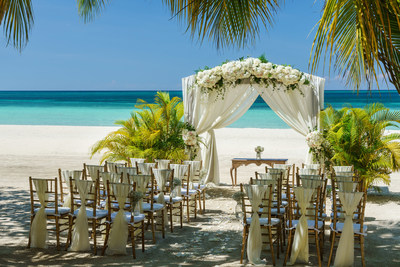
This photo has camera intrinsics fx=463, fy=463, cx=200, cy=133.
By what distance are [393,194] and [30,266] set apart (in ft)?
24.8

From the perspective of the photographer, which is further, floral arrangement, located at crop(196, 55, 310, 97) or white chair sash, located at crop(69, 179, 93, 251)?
floral arrangement, located at crop(196, 55, 310, 97)

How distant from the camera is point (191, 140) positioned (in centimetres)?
1005

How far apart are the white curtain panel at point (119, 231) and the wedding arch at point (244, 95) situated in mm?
5040

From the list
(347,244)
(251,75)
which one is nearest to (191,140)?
(251,75)

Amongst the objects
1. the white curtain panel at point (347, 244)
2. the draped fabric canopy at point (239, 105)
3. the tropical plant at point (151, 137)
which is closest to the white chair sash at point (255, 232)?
the white curtain panel at point (347, 244)

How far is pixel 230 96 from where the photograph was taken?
10.5 m

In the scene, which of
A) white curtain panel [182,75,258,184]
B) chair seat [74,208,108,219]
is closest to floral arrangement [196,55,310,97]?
white curtain panel [182,75,258,184]

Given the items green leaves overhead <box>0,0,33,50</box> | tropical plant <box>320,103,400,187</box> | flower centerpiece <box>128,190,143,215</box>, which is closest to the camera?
green leaves overhead <box>0,0,33,50</box>

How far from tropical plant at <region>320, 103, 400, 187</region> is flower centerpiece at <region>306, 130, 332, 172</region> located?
0.16m

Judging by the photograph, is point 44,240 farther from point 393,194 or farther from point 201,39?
point 393,194

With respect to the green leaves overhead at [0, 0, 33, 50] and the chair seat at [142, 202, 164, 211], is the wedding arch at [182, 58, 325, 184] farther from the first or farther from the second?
the green leaves overhead at [0, 0, 33, 50]

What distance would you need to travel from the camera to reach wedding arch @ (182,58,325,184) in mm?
9898

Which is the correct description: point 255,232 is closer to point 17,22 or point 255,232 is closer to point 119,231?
point 119,231

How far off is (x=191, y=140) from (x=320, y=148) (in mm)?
2722
